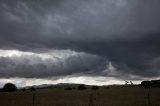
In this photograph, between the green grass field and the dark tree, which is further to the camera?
the dark tree

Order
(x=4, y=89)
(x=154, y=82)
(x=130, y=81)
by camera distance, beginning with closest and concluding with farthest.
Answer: (x=154, y=82), (x=4, y=89), (x=130, y=81)

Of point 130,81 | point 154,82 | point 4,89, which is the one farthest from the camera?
point 130,81

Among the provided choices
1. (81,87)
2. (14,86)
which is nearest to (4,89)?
(14,86)

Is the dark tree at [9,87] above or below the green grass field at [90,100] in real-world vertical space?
above

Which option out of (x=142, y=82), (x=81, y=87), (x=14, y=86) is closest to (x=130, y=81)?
(x=142, y=82)

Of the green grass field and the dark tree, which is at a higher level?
the dark tree

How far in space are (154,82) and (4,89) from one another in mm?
67728

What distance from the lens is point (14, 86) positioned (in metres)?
119

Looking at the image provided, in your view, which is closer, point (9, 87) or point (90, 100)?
point (90, 100)

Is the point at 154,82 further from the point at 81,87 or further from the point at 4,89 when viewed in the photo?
the point at 4,89

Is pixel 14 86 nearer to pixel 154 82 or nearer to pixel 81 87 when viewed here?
pixel 81 87

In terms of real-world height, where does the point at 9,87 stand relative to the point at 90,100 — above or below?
above

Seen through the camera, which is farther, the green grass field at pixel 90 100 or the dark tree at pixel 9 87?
the dark tree at pixel 9 87

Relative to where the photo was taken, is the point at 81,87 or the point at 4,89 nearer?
the point at 81,87
